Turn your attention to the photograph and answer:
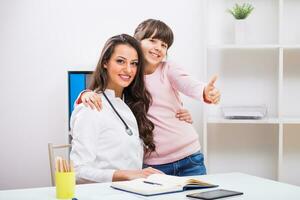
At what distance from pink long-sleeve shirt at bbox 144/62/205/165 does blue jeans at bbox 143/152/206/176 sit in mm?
23

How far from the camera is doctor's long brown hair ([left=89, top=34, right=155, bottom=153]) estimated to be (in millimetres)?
2605

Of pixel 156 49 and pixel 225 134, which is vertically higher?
pixel 156 49

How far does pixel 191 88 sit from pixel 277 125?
1.28 metres

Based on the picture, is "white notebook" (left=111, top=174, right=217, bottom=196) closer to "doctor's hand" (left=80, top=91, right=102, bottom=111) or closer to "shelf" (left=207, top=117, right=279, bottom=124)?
"doctor's hand" (left=80, top=91, right=102, bottom=111)

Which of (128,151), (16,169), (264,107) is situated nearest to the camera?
(128,151)

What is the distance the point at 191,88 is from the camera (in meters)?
2.88

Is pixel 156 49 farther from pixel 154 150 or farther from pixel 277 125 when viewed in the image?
pixel 277 125

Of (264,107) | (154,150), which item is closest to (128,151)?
(154,150)

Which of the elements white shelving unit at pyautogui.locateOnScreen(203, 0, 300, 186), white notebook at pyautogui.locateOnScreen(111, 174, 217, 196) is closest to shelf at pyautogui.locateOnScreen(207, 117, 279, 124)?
white shelving unit at pyautogui.locateOnScreen(203, 0, 300, 186)

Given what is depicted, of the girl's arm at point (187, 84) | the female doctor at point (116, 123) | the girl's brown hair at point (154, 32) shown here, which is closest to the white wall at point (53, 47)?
the girl's brown hair at point (154, 32)

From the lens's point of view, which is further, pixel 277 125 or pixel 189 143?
pixel 277 125

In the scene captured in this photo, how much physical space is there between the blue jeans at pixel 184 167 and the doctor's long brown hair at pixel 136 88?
0.19 meters

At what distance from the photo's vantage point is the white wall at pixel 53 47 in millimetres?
3959

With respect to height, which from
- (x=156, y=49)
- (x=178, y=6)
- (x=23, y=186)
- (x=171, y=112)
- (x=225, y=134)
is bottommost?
(x=23, y=186)
